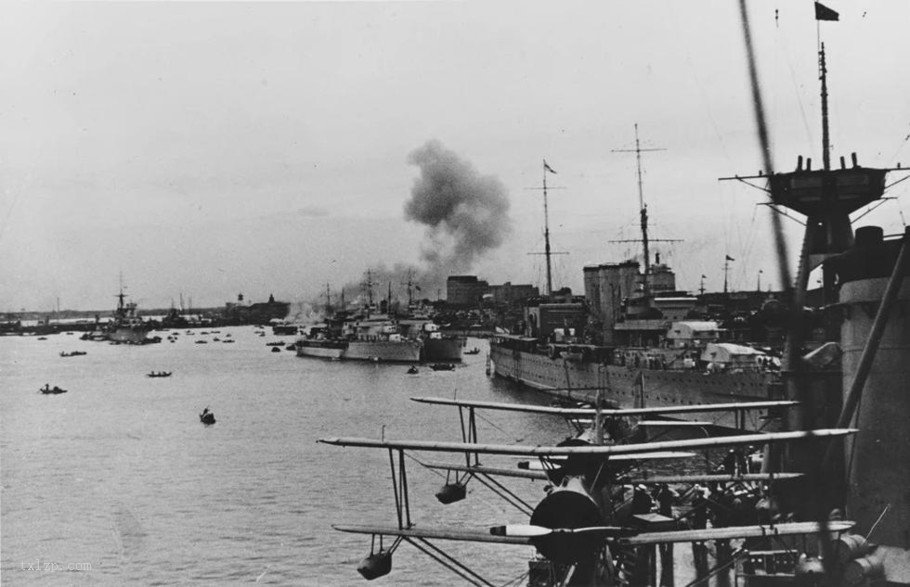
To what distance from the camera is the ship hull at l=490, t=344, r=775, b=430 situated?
4578 centimetres

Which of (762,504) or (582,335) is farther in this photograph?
(582,335)

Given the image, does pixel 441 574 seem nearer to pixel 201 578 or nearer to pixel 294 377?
pixel 201 578

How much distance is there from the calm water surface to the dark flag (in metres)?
18.2

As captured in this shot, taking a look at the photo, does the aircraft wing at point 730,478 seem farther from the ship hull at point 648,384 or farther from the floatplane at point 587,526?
the ship hull at point 648,384

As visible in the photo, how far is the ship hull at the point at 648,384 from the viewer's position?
45.8 m

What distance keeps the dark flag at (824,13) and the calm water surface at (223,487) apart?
1818 cm

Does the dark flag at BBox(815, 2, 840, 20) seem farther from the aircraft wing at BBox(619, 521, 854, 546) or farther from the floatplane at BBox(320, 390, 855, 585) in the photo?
the aircraft wing at BBox(619, 521, 854, 546)

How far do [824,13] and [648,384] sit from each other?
139 feet

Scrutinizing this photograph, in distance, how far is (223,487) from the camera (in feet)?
127

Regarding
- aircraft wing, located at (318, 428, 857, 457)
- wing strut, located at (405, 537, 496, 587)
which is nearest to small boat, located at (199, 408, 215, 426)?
wing strut, located at (405, 537, 496, 587)

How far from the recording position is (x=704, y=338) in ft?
201

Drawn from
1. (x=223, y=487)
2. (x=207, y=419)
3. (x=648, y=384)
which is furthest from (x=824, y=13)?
(x=207, y=419)

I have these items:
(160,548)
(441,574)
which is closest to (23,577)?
(160,548)

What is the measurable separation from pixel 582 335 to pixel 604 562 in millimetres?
78644
